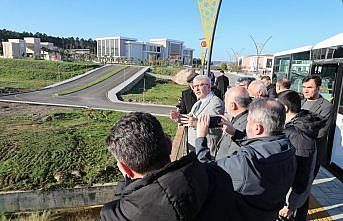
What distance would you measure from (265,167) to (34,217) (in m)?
5.80

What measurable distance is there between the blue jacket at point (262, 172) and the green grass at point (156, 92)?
2075cm

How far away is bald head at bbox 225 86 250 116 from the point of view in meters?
2.70

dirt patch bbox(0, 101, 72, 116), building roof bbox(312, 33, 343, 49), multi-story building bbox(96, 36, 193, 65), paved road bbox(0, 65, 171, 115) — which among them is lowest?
dirt patch bbox(0, 101, 72, 116)

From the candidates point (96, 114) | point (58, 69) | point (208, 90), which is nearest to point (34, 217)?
point (208, 90)

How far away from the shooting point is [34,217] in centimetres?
592

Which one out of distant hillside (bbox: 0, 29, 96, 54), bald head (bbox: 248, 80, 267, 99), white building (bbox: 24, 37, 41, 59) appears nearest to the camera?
bald head (bbox: 248, 80, 267, 99)

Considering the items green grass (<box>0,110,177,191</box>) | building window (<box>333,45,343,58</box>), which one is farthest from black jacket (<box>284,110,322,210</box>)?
green grass (<box>0,110,177,191</box>)

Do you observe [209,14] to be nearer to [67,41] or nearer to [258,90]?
[258,90]

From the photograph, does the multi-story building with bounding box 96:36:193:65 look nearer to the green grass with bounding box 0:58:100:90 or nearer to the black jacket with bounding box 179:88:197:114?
the green grass with bounding box 0:58:100:90

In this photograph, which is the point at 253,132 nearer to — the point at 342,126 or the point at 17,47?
the point at 342,126

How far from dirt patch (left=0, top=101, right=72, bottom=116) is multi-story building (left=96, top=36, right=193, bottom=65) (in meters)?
74.3

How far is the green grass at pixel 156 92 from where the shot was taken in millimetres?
24156

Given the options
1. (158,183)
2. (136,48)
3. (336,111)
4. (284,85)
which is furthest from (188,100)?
(136,48)

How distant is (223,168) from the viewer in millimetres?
1738
